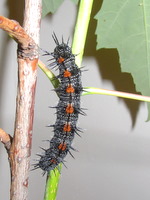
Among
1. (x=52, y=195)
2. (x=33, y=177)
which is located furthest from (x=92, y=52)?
(x=52, y=195)

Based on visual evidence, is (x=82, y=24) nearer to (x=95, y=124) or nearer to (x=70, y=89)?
(x=70, y=89)

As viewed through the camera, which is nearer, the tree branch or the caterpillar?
the tree branch

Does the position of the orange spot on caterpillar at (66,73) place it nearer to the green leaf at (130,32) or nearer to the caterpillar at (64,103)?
the caterpillar at (64,103)

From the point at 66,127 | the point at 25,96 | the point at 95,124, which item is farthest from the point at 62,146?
the point at 95,124

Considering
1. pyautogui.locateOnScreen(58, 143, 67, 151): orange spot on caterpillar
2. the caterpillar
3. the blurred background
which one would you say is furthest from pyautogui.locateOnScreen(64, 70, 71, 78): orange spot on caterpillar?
the blurred background

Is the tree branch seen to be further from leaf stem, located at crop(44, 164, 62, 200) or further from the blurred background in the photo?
the blurred background
